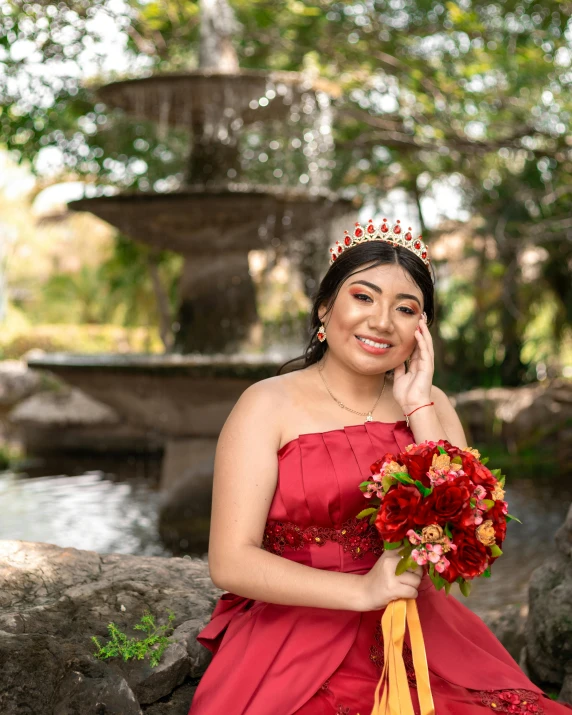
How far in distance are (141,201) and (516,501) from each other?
16.7 ft

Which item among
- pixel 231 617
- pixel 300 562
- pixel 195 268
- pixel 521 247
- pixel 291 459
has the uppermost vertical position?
pixel 521 247

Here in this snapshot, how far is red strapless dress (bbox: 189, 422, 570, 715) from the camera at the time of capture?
2303mm

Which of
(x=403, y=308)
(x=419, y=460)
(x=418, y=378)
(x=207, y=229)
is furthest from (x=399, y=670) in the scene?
(x=207, y=229)

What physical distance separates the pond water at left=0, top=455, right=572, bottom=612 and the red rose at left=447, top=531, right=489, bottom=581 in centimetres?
389

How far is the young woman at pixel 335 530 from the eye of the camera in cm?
230

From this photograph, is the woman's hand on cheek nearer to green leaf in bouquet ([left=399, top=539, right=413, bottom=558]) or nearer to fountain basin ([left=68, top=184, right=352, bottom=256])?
green leaf in bouquet ([left=399, top=539, right=413, bottom=558])

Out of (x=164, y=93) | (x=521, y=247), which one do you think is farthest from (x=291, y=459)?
(x=521, y=247)

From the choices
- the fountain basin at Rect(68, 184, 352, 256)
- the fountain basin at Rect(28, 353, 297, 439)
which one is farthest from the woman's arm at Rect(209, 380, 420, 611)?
the fountain basin at Rect(68, 184, 352, 256)

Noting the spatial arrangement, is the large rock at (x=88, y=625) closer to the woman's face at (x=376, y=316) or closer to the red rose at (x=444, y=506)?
the red rose at (x=444, y=506)

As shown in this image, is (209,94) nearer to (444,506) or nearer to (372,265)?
(372,265)

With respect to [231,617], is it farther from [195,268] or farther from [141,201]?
[195,268]

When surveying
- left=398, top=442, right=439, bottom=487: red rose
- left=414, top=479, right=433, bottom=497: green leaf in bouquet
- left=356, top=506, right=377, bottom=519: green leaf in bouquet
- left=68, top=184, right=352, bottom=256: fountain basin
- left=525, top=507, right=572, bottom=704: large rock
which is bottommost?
left=525, top=507, right=572, bottom=704: large rock

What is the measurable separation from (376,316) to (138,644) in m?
1.26

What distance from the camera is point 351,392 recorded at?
2.78 metres
